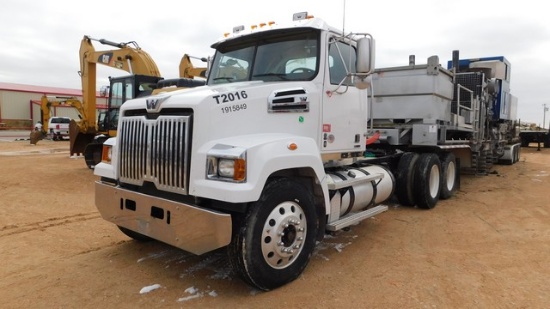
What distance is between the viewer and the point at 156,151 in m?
3.74

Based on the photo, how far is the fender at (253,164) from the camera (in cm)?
325

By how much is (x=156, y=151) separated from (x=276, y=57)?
72.7 inches

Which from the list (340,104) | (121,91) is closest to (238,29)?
(340,104)

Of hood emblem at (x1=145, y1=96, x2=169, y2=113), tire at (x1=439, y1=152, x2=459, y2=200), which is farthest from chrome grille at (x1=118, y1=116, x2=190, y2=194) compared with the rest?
tire at (x1=439, y1=152, x2=459, y2=200)

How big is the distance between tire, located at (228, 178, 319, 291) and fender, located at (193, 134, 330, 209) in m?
0.20

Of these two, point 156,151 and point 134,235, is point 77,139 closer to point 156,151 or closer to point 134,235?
point 134,235

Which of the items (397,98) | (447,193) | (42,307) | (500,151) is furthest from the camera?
(500,151)

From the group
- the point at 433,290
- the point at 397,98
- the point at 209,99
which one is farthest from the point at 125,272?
the point at 397,98

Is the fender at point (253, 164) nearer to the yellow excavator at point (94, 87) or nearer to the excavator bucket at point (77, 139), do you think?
the yellow excavator at point (94, 87)

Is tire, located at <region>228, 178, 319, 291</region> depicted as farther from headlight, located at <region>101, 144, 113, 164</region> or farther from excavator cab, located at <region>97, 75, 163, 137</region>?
excavator cab, located at <region>97, 75, 163, 137</region>

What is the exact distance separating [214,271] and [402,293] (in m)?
1.94

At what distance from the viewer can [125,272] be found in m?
4.10

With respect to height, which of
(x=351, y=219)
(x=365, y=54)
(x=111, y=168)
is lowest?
(x=351, y=219)

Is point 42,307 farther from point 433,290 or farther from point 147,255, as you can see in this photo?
point 433,290
